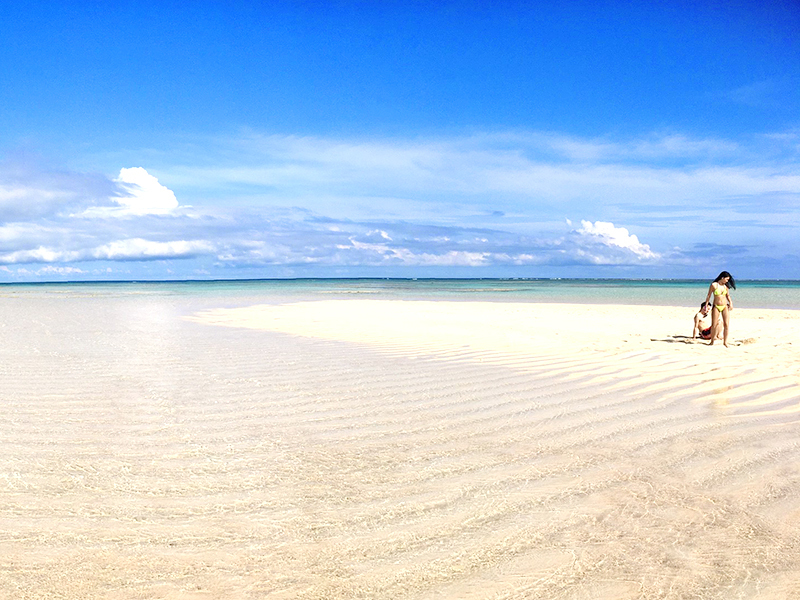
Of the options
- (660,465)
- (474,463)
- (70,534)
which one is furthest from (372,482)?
(660,465)

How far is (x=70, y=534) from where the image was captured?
3.48 metres

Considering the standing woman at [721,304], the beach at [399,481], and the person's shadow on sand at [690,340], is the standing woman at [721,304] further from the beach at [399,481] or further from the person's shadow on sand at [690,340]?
the beach at [399,481]

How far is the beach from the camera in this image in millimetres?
3090

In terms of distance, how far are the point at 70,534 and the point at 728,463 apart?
4411mm

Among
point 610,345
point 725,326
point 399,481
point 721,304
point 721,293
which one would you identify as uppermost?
point 721,293

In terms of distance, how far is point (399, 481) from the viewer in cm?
438

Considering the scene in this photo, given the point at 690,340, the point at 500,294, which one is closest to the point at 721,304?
the point at 690,340

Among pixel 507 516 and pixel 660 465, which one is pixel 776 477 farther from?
pixel 507 516

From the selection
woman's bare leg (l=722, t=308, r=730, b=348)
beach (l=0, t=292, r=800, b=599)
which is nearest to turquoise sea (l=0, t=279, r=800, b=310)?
woman's bare leg (l=722, t=308, r=730, b=348)

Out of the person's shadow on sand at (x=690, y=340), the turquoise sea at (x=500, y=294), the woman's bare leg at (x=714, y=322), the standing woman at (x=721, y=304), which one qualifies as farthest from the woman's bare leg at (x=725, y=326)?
the turquoise sea at (x=500, y=294)

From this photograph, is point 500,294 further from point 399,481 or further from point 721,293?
point 399,481

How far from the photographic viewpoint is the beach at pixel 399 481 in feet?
10.1

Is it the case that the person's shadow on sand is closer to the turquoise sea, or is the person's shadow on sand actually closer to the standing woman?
the standing woman

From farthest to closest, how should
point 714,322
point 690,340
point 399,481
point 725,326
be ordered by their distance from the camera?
point 690,340 → point 714,322 → point 725,326 → point 399,481
